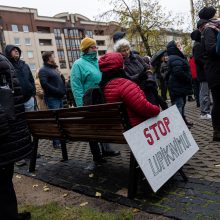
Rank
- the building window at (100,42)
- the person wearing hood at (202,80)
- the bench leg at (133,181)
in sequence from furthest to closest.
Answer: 1. the building window at (100,42)
2. the person wearing hood at (202,80)
3. the bench leg at (133,181)

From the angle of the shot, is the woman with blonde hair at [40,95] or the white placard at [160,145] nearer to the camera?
the white placard at [160,145]

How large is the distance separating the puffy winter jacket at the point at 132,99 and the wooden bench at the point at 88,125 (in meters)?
0.13

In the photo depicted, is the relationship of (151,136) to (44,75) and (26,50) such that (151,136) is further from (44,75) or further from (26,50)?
(26,50)

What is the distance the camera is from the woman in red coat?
3.68 metres

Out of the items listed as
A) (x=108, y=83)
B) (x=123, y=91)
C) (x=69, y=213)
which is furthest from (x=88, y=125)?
(x=69, y=213)

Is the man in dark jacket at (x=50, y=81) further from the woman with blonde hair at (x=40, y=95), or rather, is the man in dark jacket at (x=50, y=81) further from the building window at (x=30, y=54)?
the building window at (x=30, y=54)

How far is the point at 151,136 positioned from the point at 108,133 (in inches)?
21.0

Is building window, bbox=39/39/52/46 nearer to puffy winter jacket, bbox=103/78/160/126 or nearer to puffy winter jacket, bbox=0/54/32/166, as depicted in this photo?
puffy winter jacket, bbox=103/78/160/126

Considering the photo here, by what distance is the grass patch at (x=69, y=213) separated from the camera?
323cm

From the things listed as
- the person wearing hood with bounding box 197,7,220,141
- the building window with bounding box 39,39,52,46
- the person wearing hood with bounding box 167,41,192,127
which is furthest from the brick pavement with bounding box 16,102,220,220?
the building window with bounding box 39,39,52,46

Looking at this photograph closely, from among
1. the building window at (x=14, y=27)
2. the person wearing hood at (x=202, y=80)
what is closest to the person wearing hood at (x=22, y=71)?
the person wearing hood at (x=202, y=80)

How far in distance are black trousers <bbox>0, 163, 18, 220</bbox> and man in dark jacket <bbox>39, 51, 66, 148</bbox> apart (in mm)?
4050

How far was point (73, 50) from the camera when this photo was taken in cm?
8956

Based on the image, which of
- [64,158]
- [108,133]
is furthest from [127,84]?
[64,158]
